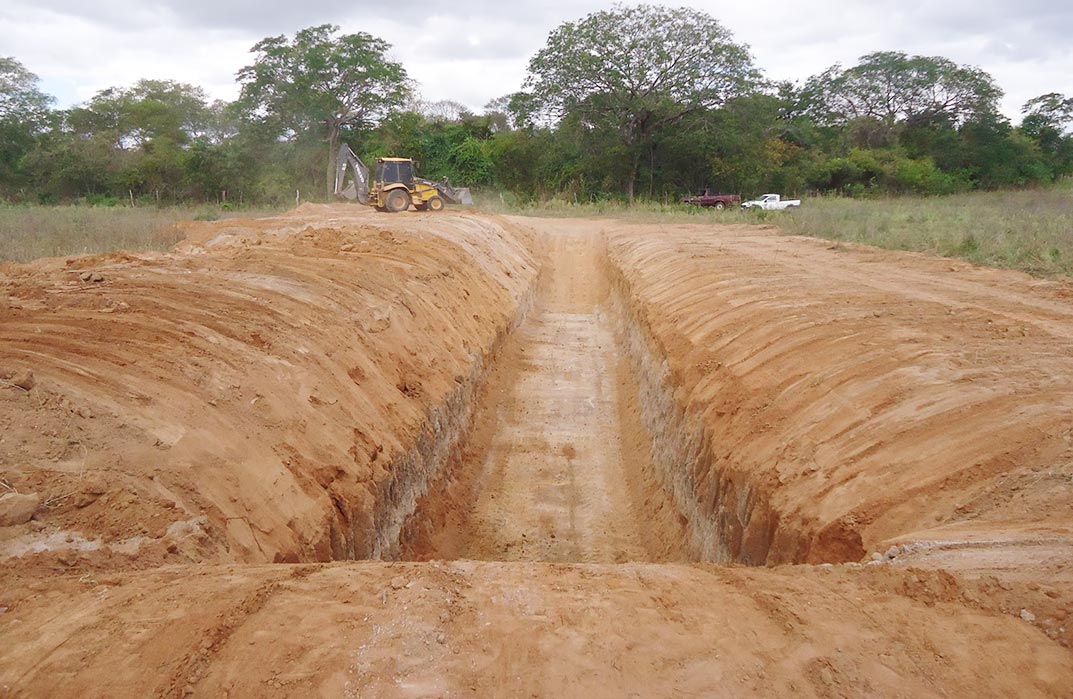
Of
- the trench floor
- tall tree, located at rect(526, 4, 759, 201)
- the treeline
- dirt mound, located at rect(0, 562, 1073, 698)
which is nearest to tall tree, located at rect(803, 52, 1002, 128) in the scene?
the treeline

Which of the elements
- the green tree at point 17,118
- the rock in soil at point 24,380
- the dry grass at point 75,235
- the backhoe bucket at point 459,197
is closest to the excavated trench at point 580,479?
the rock in soil at point 24,380

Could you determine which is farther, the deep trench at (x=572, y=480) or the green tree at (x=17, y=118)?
→ the green tree at (x=17, y=118)

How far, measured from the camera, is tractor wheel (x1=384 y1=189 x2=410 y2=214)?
23.8 meters

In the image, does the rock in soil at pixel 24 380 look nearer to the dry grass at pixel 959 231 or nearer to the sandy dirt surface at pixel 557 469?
the sandy dirt surface at pixel 557 469

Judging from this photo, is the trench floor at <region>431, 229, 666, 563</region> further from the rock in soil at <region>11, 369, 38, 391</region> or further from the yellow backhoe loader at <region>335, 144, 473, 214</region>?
the yellow backhoe loader at <region>335, 144, 473, 214</region>

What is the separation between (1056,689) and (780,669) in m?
0.92

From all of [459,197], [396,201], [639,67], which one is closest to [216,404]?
[396,201]

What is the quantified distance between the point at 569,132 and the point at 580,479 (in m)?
29.8

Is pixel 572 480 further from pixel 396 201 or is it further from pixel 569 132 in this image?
pixel 569 132

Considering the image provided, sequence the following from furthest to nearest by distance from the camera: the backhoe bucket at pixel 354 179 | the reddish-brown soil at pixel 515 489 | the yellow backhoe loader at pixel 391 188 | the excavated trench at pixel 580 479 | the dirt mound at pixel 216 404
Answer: the backhoe bucket at pixel 354 179 < the yellow backhoe loader at pixel 391 188 < the excavated trench at pixel 580 479 < the dirt mound at pixel 216 404 < the reddish-brown soil at pixel 515 489

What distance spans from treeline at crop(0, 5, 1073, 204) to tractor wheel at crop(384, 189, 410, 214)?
13.7m

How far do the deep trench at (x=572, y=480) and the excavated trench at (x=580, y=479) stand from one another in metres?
0.02

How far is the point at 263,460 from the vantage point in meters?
4.74

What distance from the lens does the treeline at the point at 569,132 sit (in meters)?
33.7
